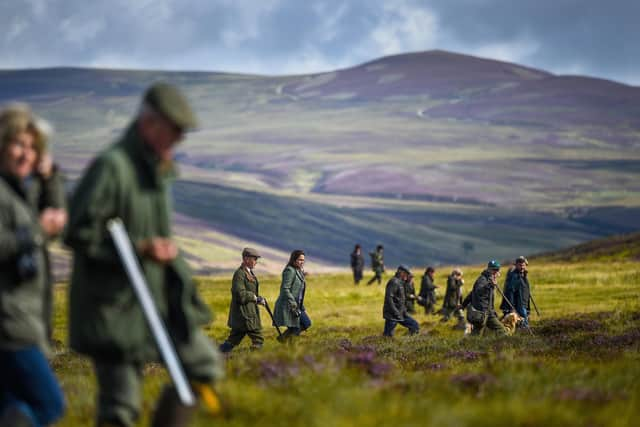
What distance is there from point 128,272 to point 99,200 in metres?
0.45

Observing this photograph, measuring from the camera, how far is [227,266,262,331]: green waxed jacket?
18969 millimetres

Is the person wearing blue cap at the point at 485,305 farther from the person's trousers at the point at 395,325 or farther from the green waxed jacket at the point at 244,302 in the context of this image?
the green waxed jacket at the point at 244,302

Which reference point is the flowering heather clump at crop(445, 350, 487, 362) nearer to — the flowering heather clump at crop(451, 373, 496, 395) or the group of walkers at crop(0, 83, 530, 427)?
the flowering heather clump at crop(451, 373, 496, 395)

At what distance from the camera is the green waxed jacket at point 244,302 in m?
19.0

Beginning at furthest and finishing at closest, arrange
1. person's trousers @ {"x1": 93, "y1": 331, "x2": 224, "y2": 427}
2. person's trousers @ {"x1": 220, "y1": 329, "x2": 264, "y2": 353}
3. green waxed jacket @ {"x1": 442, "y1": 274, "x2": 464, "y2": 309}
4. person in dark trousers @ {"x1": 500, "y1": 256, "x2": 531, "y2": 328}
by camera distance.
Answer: green waxed jacket @ {"x1": 442, "y1": 274, "x2": 464, "y2": 309}
person in dark trousers @ {"x1": 500, "y1": 256, "x2": 531, "y2": 328}
person's trousers @ {"x1": 220, "y1": 329, "x2": 264, "y2": 353}
person's trousers @ {"x1": 93, "y1": 331, "x2": 224, "y2": 427}

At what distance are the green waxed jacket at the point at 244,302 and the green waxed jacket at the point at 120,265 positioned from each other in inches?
510

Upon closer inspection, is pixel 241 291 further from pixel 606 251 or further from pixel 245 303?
pixel 606 251

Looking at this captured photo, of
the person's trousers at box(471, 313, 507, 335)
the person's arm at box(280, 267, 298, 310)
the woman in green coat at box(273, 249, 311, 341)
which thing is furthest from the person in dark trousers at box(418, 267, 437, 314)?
the person's arm at box(280, 267, 298, 310)

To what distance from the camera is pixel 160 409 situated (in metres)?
5.89

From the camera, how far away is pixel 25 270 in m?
5.64

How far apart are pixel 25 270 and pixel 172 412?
47.9 inches

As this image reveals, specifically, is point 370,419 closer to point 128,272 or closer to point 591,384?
point 128,272

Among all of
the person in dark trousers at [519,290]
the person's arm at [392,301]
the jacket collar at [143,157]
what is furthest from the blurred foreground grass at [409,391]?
the person's arm at [392,301]

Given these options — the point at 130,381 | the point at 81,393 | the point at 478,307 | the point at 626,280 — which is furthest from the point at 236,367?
the point at 626,280
